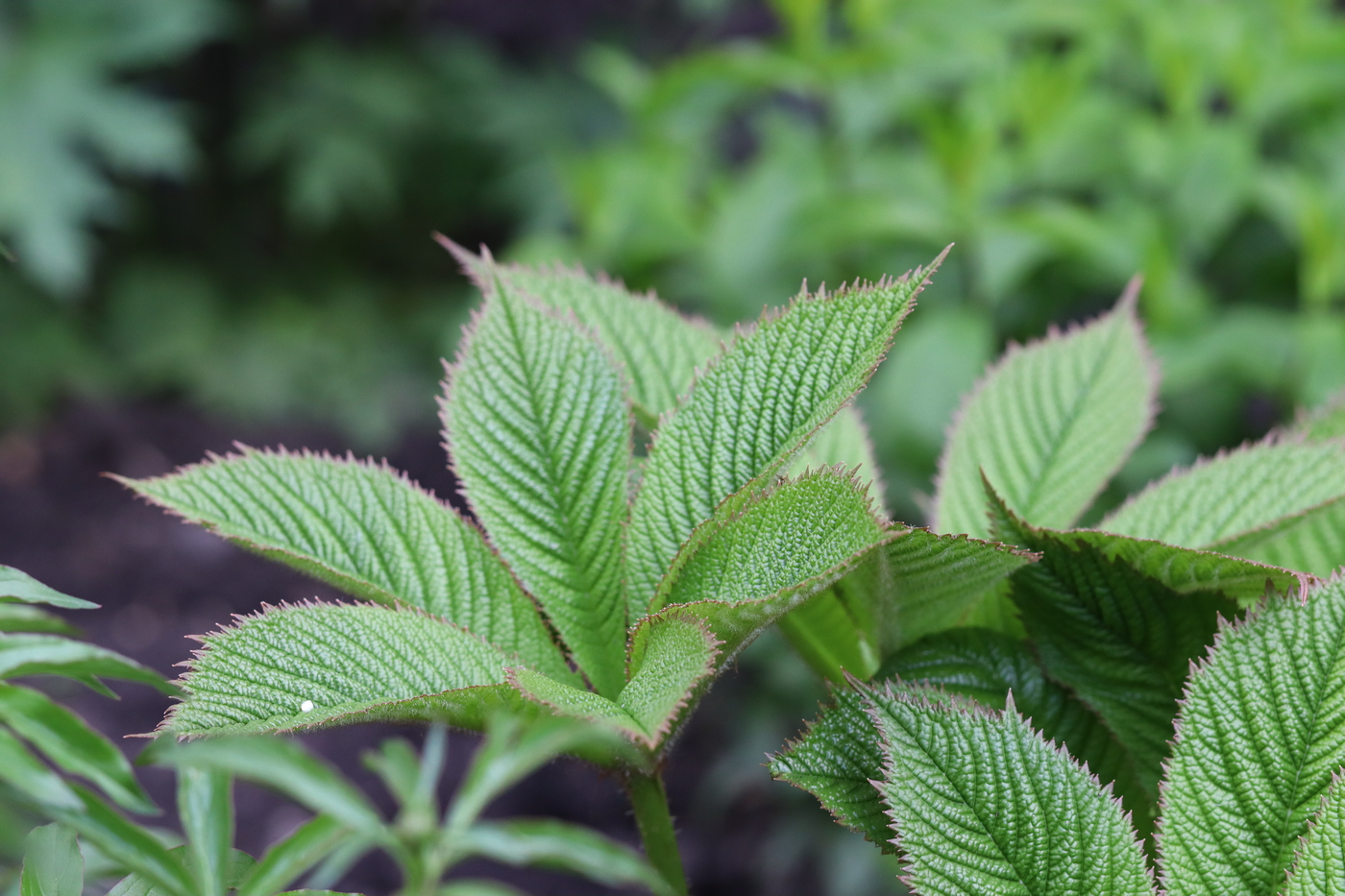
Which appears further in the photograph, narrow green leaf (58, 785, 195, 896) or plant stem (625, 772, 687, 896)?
plant stem (625, 772, 687, 896)

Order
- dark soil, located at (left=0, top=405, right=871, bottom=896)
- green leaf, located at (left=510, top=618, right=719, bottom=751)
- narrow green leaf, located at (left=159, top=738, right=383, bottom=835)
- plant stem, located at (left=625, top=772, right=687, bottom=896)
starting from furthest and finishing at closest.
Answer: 1. dark soil, located at (left=0, top=405, right=871, bottom=896)
2. plant stem, located at (left=625, top=772, right=687, bottom=896)
3. green leaf, located at (left=510, top=618, right=719, bottom=751)
4. narrow green leaf, located at (left=159, top=738, right=383, bottom=835)

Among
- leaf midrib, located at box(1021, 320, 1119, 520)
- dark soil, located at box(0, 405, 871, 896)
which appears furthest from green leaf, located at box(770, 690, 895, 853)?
dark soil, located at box(0, 405, 871, 896)

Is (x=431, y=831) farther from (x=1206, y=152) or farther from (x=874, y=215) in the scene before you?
(x=1206, y=152)

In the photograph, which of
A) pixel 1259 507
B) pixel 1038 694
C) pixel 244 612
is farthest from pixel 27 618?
pixel 244 612

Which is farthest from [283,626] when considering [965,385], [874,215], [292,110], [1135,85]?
[292,110]

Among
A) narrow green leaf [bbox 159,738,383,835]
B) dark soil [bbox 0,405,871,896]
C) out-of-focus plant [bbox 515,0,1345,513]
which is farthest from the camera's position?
dark soil [bbox 0,405,871,896]

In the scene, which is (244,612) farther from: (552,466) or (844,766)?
(844,766)

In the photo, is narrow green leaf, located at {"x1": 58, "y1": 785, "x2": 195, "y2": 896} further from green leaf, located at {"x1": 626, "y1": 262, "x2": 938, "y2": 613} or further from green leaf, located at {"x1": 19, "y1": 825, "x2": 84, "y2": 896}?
green leaf, located at {"x1": 626, "y1": 262, "x2": 938, "y2": 613}
